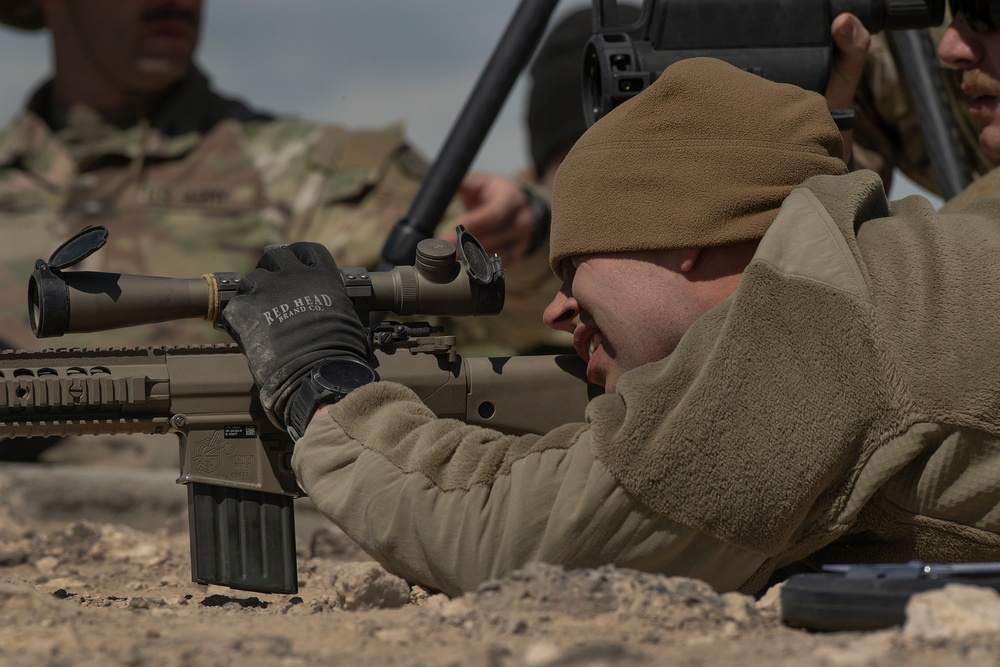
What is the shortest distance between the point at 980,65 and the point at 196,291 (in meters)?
2.04

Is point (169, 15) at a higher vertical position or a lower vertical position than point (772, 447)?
lower

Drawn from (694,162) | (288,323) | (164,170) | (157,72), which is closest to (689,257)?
(694,162)

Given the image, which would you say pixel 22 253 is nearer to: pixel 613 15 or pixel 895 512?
pixel 613 15

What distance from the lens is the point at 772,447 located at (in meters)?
2.12

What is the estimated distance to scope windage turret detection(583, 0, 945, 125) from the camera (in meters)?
Result: 3.30

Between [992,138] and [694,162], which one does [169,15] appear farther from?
[694,162]

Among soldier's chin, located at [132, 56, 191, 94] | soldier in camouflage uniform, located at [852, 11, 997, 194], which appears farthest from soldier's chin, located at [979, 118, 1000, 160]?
soldier's chin, located at [132, 56, 191, 94]

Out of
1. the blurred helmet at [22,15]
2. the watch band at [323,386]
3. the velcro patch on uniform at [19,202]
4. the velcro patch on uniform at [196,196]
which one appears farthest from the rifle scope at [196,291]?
the blurred helmet at [22,15]

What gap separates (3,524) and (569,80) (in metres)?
4.33

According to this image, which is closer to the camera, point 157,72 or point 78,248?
point 78,248

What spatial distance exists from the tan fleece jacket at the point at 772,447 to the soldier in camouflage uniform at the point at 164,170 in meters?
3.64

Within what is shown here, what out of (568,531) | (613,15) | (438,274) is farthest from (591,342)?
(613,15)

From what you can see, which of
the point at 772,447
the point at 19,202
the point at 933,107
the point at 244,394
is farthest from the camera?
the point at 19,202

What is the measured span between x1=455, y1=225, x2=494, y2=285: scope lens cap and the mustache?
401 centimetres
